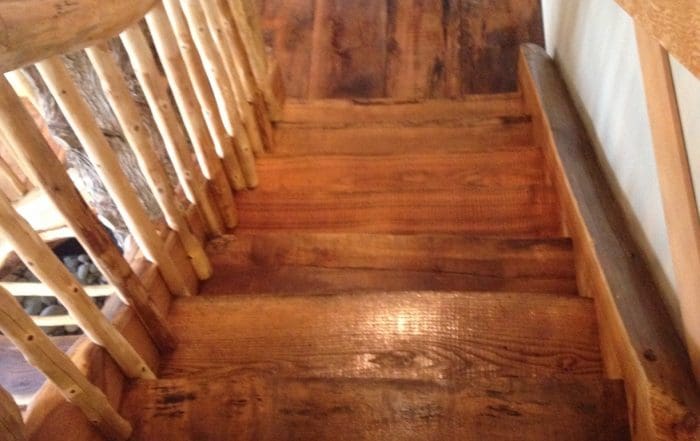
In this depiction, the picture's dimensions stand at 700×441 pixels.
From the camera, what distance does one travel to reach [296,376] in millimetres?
1325

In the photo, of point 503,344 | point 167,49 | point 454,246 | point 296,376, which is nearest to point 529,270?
point 454,246

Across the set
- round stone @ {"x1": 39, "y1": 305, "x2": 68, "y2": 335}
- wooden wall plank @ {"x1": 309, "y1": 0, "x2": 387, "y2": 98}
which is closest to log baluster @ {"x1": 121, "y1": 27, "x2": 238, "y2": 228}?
wooden wall plank @ {"x1": 309, "y1": 0, "x2": 387, "y2": 98}

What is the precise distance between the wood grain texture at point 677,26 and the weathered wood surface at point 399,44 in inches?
77.1

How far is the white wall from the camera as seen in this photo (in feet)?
3.84

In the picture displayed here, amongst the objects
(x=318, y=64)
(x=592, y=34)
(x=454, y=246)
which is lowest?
(x=454, y=246)

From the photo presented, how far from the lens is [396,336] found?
1.39 meters

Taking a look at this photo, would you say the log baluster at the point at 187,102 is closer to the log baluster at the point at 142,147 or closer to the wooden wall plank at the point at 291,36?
the log baluster at the point at 142,147

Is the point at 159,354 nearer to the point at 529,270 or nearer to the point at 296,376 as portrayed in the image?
the point at 296,376

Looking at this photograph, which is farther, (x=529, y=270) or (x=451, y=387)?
(x=529, y=270)

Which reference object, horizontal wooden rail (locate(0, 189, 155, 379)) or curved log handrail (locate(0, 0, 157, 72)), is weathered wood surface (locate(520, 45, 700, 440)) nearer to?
horizontal wooden rail (locate(0, 189, 155, 379))

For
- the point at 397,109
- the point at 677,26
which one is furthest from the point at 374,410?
the point at 397,109

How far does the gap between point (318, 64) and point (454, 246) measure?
159 cm

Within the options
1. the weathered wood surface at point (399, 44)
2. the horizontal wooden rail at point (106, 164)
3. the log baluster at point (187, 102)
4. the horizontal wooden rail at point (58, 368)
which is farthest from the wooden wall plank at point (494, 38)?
the horizontal wooden rail at point (58, 368)

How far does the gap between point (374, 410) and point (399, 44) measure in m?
2.13
